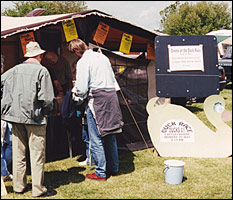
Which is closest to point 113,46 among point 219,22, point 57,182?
point 57,182

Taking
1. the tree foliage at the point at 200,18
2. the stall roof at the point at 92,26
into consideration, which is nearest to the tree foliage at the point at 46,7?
the tree foliage at the point at 200,18

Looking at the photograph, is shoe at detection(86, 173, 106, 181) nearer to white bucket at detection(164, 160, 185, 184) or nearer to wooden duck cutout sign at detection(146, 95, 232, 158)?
white bucket at detection(164, 160, 185, 184)

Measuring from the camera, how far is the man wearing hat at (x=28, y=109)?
3.52 metres

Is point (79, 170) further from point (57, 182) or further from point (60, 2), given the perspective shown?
point (60, 2)

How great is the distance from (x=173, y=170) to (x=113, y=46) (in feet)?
8.71

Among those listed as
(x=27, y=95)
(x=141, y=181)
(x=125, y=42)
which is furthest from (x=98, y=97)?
(x=125, y=42)

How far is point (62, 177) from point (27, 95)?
1284 millimetres

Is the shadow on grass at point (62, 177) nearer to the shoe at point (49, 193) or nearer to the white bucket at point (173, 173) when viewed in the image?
the shoe at point (49, 193)

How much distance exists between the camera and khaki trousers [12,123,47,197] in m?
3.58

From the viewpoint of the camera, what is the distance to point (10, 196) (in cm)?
369

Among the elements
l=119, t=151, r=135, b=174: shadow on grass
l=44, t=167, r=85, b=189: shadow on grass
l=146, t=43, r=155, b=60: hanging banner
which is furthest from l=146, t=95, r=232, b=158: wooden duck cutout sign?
l=44, t=167, r=85, b=189: shadow on grass

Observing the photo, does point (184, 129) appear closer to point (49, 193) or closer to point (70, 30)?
point (70, 30)

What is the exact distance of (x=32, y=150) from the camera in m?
3.59

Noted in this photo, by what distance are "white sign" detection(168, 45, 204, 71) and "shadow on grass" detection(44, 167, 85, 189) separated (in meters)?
1.93
